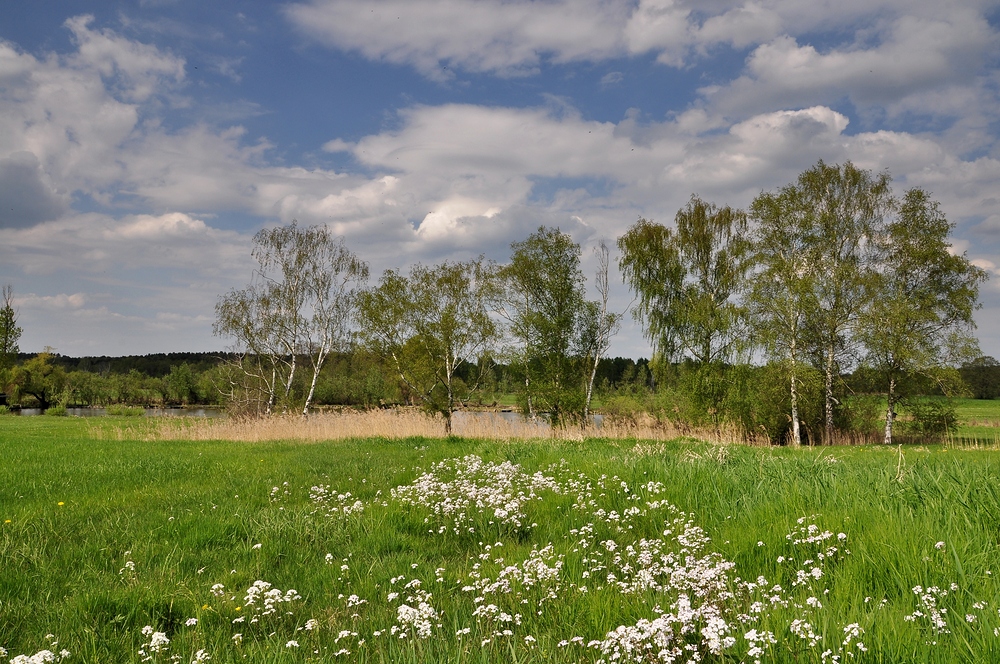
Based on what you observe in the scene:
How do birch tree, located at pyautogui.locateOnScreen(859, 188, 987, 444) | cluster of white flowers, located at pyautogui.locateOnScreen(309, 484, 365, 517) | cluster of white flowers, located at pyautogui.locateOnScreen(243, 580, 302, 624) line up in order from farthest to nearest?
birch tree, located at pyautogui.locateOnScreen(859, 188, 987, 444) → cluster of white flowers, located at pyautogui.locateOnScreen(309, 484, 365, 517) → cluster of white flowers, located at pyautogui.locateOnScreen(243, 580, 302, 624)

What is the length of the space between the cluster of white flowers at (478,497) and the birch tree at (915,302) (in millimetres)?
31774

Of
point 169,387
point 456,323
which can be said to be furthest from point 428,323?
point 169,387

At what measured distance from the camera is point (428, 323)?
34062 mm

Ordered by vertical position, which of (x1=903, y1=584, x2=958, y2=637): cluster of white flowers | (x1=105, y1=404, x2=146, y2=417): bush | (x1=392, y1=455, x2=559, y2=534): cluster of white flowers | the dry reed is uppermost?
(x1=903, y1=584, x2=958, y2=637): cluster of white flowers

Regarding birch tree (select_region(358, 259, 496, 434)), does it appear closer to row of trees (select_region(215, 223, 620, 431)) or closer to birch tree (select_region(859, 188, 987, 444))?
row of trees (select_region(215, 223, 620, 431))

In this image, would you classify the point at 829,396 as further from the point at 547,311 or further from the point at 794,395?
the point at 547,311

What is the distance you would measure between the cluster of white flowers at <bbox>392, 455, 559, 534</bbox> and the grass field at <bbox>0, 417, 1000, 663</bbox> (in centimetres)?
5

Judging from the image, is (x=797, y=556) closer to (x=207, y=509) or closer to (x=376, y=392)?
(x=207, y=509)

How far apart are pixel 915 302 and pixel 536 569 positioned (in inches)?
1508

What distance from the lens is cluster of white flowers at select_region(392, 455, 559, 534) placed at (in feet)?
23.1

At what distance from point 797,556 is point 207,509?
7649 millimetres

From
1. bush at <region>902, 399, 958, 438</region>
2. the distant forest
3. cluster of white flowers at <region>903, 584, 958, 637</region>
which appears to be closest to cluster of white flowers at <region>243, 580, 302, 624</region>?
cluster of white flowers at <region>903, 584, 958, 637</region>

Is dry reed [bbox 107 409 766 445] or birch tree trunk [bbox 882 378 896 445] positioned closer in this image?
dry reed [bbox 107 409 766 445]

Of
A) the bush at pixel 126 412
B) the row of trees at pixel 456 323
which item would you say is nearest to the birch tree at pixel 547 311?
the row of trees at pixel 456 323
